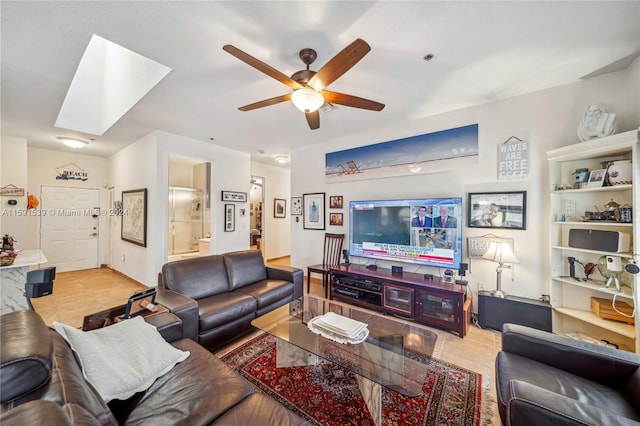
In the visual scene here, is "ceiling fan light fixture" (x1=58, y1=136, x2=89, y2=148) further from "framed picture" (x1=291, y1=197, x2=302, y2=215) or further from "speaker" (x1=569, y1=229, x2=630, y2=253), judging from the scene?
"speaker" (x1=569, y1=229, x2=630, y2=253)

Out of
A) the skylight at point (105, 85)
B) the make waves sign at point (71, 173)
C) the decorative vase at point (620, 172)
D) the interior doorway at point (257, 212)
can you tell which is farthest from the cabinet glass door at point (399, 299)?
the make waves sign at point (71, 173)

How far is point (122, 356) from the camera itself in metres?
1.24

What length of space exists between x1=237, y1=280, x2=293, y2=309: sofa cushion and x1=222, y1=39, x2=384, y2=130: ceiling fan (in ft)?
6.44

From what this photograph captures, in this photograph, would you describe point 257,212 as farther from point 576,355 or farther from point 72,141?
point 576,355

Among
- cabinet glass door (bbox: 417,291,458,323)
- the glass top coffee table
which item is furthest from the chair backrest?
the glass top coffee table

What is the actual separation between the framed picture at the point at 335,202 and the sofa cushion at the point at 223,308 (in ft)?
7.33

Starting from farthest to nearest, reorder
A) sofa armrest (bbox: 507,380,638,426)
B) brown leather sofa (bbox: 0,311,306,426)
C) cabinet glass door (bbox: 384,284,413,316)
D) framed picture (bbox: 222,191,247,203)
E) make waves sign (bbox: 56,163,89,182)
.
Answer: make waves sign (bbox: 56,163,89,182) < framed picture (bbox: 222,191,247,203) < cabinet glass door (bbox: 384,284,413,316) < sofa armrest (bbox: 507,380,638,426) < brown leather sofa (bbox: 0,311,306,426)

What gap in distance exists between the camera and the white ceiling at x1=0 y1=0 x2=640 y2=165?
1640mm

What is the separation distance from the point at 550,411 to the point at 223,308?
2.29 metres

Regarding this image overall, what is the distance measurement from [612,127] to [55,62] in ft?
16.4

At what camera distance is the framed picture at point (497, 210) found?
2729 millimetres

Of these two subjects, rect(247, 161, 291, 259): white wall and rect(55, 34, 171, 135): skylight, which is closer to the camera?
rect(55, 34, 171, 135): skylight

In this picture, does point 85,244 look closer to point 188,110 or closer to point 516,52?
point 188,110

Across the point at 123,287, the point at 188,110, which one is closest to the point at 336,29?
the point at 188,110
